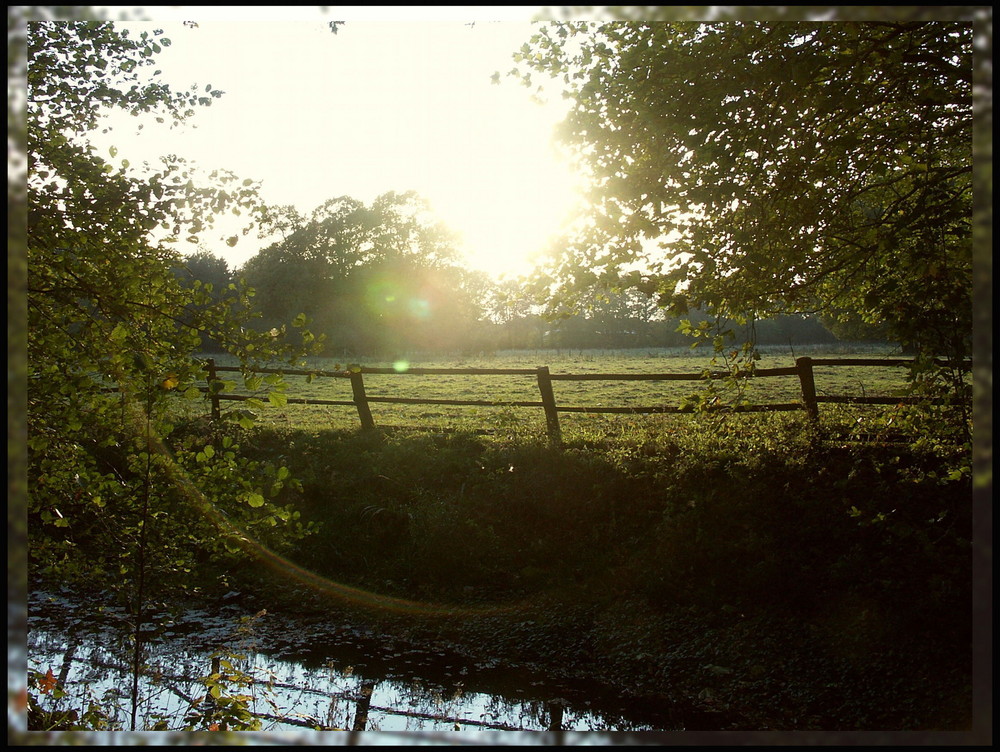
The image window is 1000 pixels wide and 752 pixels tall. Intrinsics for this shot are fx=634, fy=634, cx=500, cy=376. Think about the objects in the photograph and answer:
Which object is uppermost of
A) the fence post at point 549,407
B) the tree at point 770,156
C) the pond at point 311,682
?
the tree at point 770,156

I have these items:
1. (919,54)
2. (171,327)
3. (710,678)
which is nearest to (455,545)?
(710,678)

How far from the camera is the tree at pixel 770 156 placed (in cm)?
321

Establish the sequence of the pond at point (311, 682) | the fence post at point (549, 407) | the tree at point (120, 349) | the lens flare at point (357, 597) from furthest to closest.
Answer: the fence post at point (549, 407) → the lens flare at point (357, 597) → the pond at point (311, 682) → the tree at point (120, 349)

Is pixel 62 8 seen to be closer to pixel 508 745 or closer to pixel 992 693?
pixel 508 745

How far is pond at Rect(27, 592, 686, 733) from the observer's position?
15.0ft

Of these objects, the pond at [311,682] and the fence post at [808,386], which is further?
the fence post at [808,386]

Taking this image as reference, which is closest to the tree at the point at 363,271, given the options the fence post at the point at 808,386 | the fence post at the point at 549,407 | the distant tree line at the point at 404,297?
the distant tree line at the point at 404,297

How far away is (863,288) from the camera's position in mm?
5250

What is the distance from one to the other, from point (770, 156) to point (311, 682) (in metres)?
5.17

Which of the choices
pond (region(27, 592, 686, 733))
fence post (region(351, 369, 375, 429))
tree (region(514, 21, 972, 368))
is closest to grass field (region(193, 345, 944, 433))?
fence post (region(351, 369, 375, 429))

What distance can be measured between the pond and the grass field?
11.6 feet

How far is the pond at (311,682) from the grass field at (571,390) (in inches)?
139

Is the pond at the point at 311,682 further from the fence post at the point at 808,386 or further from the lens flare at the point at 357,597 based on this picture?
A: the fence post at the point at 808,386

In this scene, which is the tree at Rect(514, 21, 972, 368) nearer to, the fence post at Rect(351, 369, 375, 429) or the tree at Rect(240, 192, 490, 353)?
the tree at Rect(240, 192, 490, 353)
